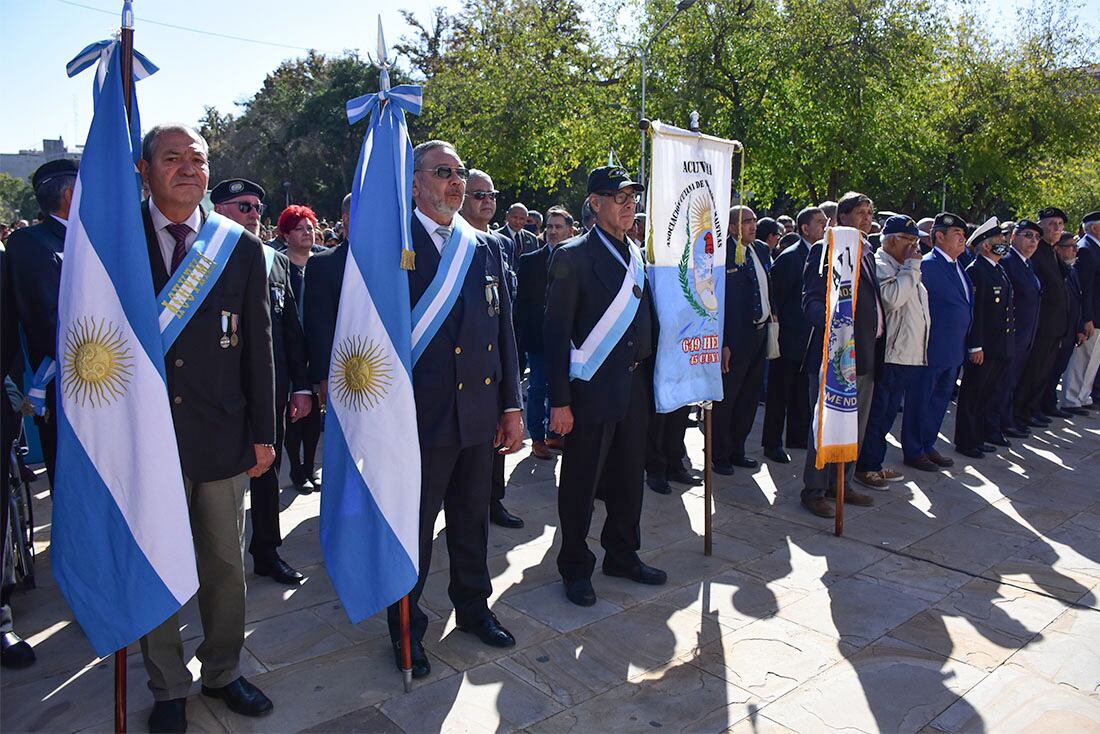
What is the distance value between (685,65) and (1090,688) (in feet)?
54.6

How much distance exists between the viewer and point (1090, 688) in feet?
12.0

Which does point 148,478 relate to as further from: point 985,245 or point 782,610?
point 985,245

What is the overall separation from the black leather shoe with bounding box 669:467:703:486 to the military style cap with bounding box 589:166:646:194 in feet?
9.76

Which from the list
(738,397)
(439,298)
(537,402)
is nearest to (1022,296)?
(738,397)

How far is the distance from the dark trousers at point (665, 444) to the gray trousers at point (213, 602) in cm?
376

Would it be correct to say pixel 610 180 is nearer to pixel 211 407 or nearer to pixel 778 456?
pixel 211 407

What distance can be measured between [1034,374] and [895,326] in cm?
326

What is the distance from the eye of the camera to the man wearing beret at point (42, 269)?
3783 mm

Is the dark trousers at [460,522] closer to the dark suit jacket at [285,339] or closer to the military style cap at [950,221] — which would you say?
the dark suit jacket at [285,339]

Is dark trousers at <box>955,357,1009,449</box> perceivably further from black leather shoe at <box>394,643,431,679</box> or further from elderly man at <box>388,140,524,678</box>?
black leather shoe at <box>394,643,431,679</box>

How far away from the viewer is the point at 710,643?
4.00 metres

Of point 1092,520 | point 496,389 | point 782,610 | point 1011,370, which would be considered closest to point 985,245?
point 1011,370

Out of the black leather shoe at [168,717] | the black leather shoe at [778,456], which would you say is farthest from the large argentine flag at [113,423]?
the black leather shoe at [778,456]

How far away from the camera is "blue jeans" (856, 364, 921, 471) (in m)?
6.83
